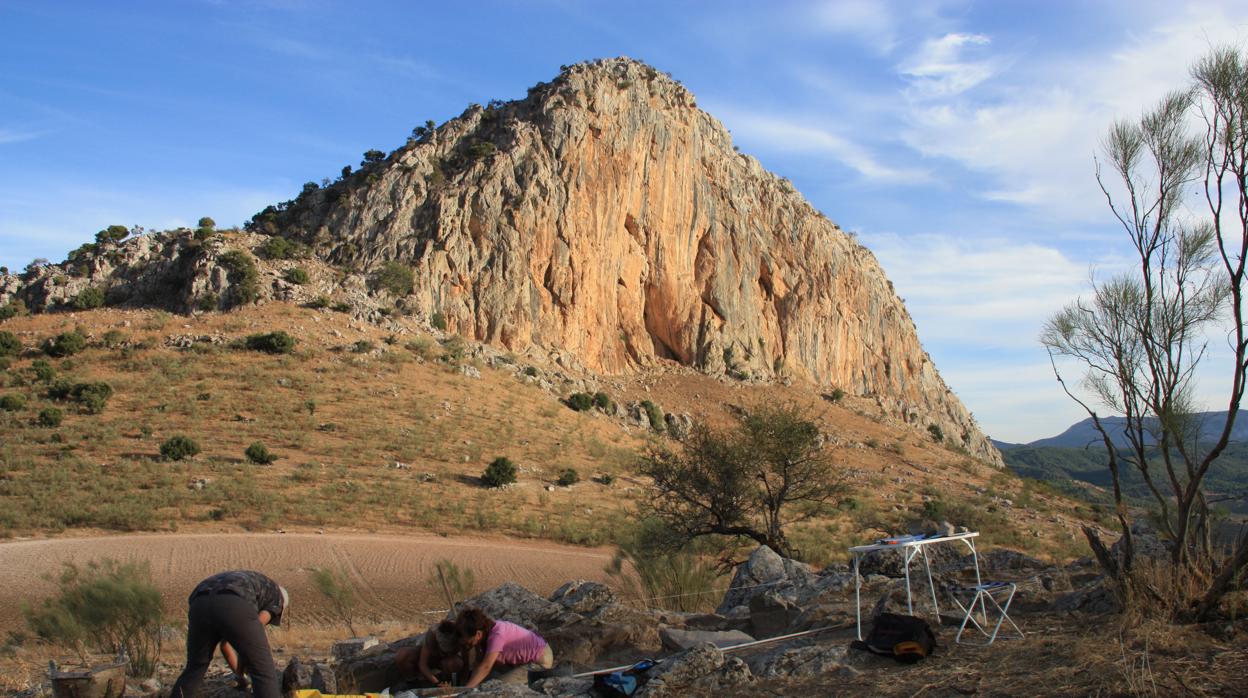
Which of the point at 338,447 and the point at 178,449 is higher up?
the point at 338,447

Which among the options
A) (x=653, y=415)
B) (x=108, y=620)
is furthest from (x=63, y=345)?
(x=108, y=620)

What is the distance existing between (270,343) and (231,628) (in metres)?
32.1

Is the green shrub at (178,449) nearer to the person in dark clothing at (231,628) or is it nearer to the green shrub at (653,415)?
the person in dark clothing at (231,628)

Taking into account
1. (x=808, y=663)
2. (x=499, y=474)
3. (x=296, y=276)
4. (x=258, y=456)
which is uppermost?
(x=296, y=276)

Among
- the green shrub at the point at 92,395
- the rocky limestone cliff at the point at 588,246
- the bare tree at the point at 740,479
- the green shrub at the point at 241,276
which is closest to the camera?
the bare tree at the point at 740,479

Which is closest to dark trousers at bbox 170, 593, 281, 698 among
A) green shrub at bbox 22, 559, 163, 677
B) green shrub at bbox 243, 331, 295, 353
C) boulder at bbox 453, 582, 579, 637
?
boulder at bbox 453, 582, 579, 637

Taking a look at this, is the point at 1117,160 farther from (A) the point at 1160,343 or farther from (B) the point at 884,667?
(B) the point at 884,667

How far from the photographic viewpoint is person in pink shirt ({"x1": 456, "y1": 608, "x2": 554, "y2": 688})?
7.91 m

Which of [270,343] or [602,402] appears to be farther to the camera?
[602,402]

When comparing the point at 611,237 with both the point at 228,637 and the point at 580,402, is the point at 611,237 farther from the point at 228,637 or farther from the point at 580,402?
the point at 228,637

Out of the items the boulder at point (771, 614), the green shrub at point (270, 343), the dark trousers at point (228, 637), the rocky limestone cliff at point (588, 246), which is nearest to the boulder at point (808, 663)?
the boulder at point (771, 614)

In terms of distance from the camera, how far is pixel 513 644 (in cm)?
812

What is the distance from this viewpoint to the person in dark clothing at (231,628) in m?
6.26

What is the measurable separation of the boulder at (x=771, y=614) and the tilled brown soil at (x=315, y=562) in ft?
21.3
